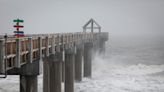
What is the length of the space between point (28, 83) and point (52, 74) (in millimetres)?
6838

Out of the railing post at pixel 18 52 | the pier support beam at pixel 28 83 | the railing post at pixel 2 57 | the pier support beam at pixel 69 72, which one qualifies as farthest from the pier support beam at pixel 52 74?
the railing post at pixel 2 57

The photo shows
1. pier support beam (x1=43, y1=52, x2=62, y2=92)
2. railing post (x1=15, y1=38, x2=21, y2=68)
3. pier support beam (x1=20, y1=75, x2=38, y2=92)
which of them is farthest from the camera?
pier support beam (x1=43, y1=52, x2=62, y2=92)

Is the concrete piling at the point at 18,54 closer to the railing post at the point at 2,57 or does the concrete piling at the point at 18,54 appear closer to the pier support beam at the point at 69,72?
the railing post at the point at 2,57

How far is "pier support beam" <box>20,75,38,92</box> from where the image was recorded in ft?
48.3

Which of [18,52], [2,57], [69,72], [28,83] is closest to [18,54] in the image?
[18,52]

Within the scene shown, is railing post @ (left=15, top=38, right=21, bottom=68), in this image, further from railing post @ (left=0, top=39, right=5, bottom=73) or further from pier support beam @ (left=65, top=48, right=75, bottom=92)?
pier support beam @ (left=65, top=48, right=75, bottom=92)

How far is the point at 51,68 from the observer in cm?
2191

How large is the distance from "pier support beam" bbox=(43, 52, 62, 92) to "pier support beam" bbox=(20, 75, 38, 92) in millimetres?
6361

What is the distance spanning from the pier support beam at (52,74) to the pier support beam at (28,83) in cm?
636

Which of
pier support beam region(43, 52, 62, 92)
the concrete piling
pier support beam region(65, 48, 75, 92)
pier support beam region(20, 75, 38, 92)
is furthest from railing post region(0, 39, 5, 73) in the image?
pier support beam region(65, 48, 75, 92)

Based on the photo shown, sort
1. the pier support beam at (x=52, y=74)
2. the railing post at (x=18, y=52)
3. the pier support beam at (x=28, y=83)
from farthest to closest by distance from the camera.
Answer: the pier support beam at (x=52, y=74), the pier support beam at (x=28, y=83), the railing post at (x=18, y=52)

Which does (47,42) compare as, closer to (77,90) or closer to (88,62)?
(77,90)

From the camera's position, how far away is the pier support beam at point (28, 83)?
48.3ft

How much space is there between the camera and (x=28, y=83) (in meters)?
14.8
